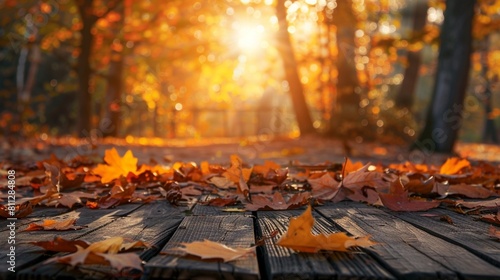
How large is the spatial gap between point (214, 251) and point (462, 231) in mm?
903

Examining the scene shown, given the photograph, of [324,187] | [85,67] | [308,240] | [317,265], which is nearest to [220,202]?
[324,187]

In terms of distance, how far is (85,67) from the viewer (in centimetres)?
1077

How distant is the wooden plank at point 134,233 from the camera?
47.8 inches

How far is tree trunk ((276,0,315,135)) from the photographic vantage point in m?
12.1

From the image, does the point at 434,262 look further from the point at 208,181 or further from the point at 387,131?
the point at 387,131

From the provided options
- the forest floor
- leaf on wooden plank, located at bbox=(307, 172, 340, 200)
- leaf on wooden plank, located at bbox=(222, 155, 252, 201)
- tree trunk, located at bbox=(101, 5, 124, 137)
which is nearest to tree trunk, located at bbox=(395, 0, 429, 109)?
the forest floor

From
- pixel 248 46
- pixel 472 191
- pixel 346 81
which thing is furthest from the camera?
pixel 248 46

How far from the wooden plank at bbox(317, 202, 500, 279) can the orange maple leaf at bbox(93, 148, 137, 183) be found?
44.7 inches

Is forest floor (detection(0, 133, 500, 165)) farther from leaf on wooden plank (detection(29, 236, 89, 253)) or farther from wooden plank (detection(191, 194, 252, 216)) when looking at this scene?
leaf on wooden plank (detection(29, 236, 89, 253))

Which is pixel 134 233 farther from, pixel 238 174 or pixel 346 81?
pixel 346 81

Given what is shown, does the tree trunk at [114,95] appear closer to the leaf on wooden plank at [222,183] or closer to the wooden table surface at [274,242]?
the leaf on wooden plank at [222,183]

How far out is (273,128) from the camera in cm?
2527

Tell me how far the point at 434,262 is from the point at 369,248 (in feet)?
0.61

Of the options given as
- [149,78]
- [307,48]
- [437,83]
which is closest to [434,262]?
[437,83]
